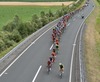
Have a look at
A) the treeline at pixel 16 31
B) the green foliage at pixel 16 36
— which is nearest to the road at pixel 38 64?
the green foliage at pixel 16 36

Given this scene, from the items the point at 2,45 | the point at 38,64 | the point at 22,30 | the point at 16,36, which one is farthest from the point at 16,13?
the point at 38,64

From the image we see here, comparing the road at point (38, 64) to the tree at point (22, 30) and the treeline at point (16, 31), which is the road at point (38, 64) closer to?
the treeline at point (16, 31)

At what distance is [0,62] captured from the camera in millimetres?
26812

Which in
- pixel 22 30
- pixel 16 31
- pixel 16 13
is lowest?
pixel 16 13

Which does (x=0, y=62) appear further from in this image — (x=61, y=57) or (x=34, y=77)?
(x=61, y=57)

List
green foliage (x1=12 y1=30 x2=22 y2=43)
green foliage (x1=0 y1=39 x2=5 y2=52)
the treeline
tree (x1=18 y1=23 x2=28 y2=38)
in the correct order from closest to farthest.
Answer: green foliage (x1=0 y1=39 x2=5 y2=52), the treeline, green foliage (x1=12 y1=30 x2=22 y2=43), tree (x1=18 y1=23 x2=28 y2=38)

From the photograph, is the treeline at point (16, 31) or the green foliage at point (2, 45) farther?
the treeline at point (16, 31)

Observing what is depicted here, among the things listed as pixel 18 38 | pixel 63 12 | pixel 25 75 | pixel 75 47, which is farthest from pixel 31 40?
pixel 63 12

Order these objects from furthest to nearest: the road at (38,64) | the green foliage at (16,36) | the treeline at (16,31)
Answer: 1. the green foliage at (16,36)
2. the treeline at (16,31)
3. the road at (38,64)

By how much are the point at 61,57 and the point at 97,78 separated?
5038 millimetres

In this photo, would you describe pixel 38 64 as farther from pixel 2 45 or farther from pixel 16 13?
pixel 16 13

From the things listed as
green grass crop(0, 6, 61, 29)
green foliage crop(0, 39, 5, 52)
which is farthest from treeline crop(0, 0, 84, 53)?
green grass crop(0, 6, 61, 29)

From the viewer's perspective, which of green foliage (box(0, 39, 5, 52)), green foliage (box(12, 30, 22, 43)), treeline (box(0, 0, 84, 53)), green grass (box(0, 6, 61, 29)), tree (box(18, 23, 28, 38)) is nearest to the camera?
green foliage (box(0, 39, 5, 52))

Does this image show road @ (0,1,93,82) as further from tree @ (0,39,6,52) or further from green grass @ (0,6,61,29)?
green grass @ (0,6,61,29)
